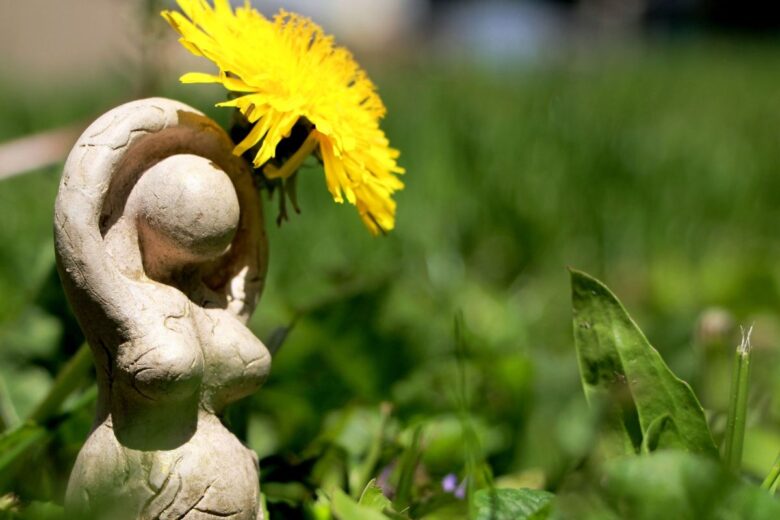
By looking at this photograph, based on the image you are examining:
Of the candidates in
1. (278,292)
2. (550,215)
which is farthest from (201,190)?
(550,215)

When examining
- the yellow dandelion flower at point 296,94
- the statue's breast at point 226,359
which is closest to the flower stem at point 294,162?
the yellow dandelion flower at point 296,94

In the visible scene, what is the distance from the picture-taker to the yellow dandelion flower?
26.3 inches

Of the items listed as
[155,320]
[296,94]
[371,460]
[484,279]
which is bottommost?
[484,279]

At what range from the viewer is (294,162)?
2.36ft

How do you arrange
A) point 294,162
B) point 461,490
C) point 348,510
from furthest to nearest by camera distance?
1. point 461,490
2. point 294,162
3. point 348,510

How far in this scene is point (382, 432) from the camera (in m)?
0.93

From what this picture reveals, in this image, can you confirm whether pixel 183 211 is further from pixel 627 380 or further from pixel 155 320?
pixel 627 380

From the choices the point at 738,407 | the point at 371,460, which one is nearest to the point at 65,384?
the point at 371,460

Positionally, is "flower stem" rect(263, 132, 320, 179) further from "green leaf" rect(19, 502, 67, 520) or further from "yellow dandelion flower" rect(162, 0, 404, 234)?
"green leaf" rect(19, 502, 67, 520)

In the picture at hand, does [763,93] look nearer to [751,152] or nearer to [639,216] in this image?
[751,152]

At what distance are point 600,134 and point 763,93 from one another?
2.50 meters

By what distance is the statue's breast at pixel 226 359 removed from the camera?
68 centimetres

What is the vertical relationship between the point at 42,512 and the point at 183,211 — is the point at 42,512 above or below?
below

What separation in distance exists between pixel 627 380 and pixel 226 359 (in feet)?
Result: 1.08
